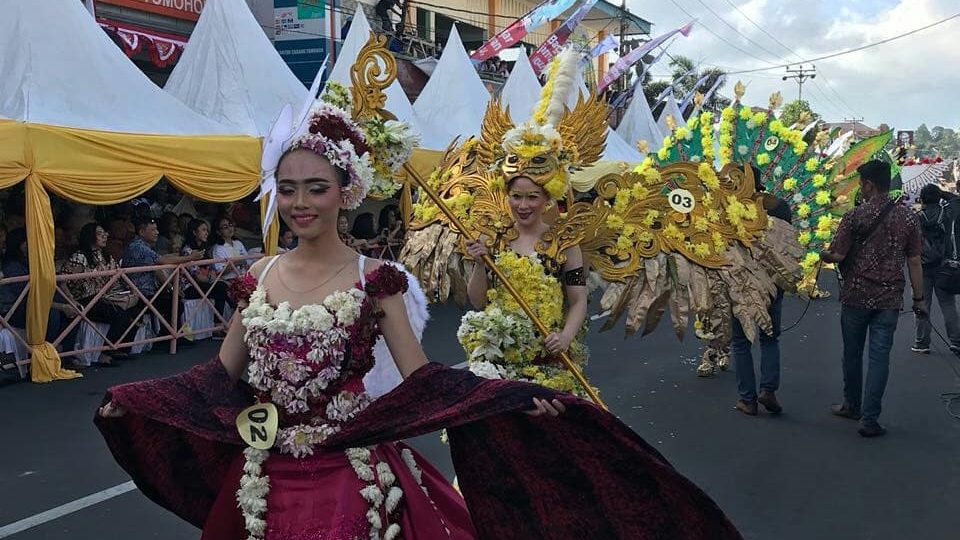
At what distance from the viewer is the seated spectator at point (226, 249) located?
9.99 m

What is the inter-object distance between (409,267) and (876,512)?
9.45 ft

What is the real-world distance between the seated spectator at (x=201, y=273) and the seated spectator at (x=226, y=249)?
0.34 ft

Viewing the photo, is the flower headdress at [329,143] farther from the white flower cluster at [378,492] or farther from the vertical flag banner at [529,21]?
the vertical flag banner at [529,21]

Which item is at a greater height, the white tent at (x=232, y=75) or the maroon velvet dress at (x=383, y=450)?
the white tent at (x=232, y=75)

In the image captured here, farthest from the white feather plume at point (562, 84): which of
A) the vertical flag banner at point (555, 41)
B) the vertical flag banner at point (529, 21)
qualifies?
the vertical flag banner at point (555, 41)

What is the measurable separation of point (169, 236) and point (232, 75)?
2.21 m

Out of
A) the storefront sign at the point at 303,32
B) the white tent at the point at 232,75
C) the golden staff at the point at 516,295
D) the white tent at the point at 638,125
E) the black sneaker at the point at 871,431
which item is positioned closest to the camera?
the golden staff at the point at 516,295

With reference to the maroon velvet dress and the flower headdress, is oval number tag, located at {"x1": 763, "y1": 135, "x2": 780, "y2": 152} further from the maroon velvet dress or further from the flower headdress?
the maroon velvet dress

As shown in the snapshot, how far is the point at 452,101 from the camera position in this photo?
1470 centimetres

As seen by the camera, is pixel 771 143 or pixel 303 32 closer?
pixel 771 143

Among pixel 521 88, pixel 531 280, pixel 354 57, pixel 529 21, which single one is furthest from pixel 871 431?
pixel 529 21

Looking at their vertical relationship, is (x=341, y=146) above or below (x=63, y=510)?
above

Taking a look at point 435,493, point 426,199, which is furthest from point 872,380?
point 435,493

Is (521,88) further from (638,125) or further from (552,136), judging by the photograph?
(552,136)
